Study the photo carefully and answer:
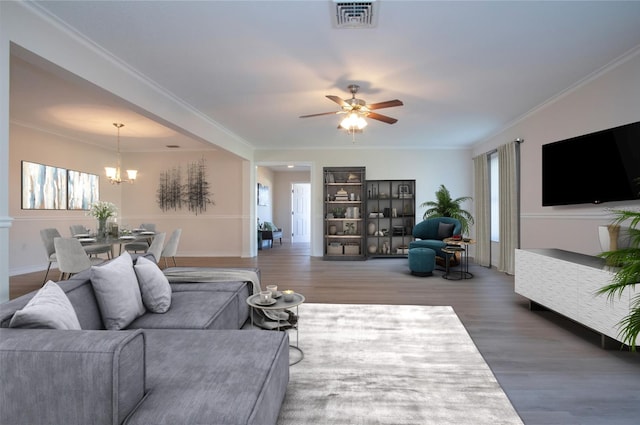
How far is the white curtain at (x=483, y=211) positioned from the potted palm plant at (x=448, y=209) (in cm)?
27

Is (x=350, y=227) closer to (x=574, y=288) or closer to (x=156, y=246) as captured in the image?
(x=156, y=246)

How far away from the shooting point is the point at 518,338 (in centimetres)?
304

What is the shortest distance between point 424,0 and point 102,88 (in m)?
2.97

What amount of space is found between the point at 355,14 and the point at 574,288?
3096 mm

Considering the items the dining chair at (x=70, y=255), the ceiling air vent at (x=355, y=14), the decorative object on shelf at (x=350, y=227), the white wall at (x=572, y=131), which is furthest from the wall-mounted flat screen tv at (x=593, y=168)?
the dining chair at (x=70, y=255)

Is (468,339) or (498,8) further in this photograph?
(468,339)

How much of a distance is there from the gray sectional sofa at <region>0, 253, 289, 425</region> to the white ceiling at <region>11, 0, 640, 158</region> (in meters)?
2.31

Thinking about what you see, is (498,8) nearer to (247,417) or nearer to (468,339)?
(468,339)

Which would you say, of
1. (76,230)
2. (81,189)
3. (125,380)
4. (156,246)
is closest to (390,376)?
(125,380)

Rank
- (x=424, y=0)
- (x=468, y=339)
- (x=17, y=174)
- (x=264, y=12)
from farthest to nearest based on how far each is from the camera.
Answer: (x=17, y=174) < (x=468, y=339) < (x=264, y=12) < (x=424, y=0)

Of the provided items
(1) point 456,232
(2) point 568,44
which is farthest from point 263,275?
(2) point 568,44

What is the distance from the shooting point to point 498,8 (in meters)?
2.50

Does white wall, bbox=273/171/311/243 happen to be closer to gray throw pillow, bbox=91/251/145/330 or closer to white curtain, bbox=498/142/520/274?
white curtain, bbox=498/142/520/274

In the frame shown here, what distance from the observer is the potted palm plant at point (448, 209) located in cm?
725
